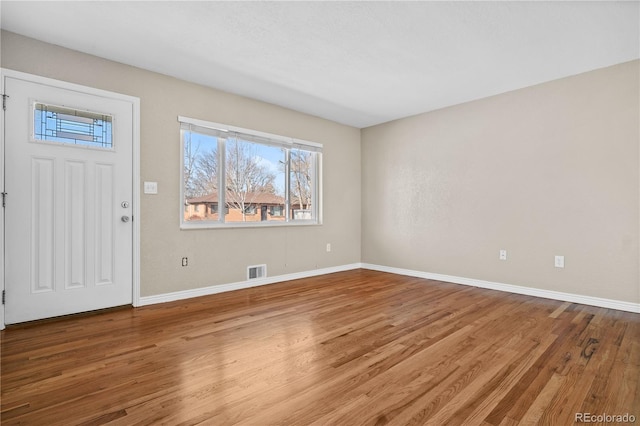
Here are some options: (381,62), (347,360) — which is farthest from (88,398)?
(381,62)

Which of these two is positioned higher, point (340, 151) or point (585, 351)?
point (340, 151)

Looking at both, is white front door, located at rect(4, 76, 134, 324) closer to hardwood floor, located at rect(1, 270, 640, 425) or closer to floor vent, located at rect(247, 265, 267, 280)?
hardwood floor, located at rect(1, 270, 640, 425)

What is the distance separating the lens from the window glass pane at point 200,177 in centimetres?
376

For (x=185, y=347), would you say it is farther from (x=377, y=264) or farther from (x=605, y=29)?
(x=605, y=29)

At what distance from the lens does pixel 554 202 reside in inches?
143

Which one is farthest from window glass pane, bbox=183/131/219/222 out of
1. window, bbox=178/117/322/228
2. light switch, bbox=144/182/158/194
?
light switch, bbox=144/182/158/194

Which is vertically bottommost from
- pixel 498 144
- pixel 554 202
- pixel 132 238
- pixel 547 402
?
pixel 547 402

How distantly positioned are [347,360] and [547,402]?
1.08m

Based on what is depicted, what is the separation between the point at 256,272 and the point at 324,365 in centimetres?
245

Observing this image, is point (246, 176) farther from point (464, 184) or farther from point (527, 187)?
point (527, 187)

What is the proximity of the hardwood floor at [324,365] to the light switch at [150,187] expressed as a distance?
48.5 inches

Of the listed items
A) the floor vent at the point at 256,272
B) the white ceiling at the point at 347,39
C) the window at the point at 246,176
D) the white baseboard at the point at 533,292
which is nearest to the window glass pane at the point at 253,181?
the window at the point at 246,176

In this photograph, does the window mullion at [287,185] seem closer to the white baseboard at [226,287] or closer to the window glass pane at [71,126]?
the white baseboard at [226,287]

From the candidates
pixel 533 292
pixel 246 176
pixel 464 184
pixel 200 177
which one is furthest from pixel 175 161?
pixel 533 292
